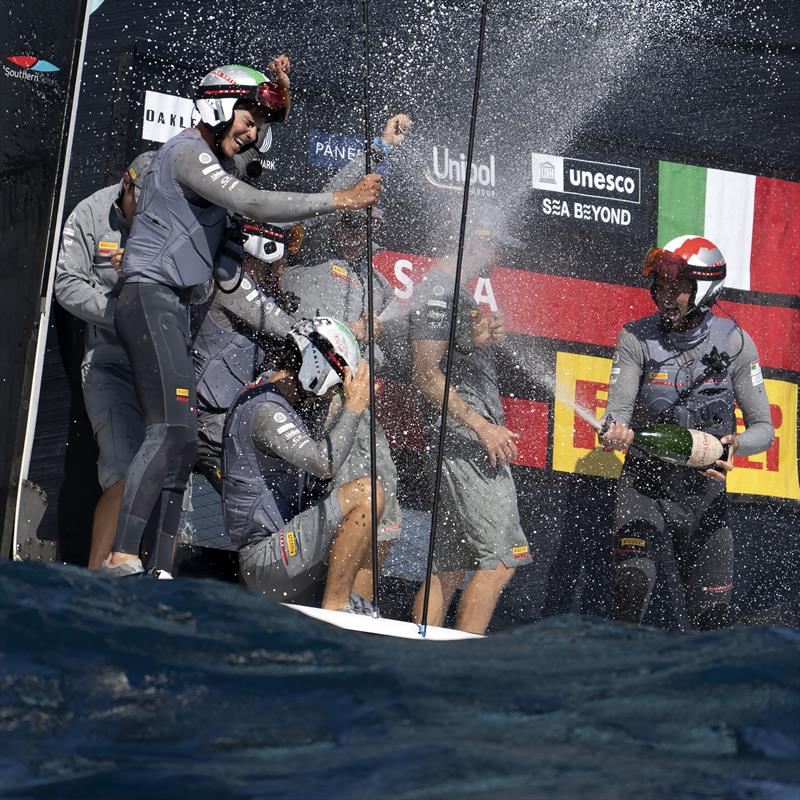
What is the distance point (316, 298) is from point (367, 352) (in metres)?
0.33

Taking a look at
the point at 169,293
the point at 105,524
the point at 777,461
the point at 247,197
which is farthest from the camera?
the point at 777,461

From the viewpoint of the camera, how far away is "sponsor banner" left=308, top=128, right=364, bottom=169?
6.46 metres

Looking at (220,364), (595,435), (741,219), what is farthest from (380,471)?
(741,219)

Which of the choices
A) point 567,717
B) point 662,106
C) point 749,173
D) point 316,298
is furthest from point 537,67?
point 567,717

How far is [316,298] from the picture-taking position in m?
5.94

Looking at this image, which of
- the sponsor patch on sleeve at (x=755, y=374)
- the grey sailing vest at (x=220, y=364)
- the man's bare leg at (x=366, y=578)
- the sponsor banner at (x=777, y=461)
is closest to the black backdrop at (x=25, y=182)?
the grey sailing vest at (x=220, y=364)

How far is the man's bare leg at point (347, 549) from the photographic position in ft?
17.2

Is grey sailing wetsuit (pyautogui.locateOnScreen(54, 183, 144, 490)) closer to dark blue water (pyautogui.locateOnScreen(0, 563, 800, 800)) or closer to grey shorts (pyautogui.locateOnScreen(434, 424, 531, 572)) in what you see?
dark blue water (pyautogui.locateOnScreen(0, 563, 800, 800))

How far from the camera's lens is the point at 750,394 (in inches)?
241

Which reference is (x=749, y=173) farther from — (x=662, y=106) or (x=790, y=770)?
(x=790, y=770)

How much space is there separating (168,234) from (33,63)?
4.30 ft

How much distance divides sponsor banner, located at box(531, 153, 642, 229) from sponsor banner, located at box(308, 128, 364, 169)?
88 cm

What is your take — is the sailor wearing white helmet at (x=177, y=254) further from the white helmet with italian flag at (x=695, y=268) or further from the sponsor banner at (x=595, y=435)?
the sponsor banner at (x=595, y=435)

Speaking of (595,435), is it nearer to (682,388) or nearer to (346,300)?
(682,388)
